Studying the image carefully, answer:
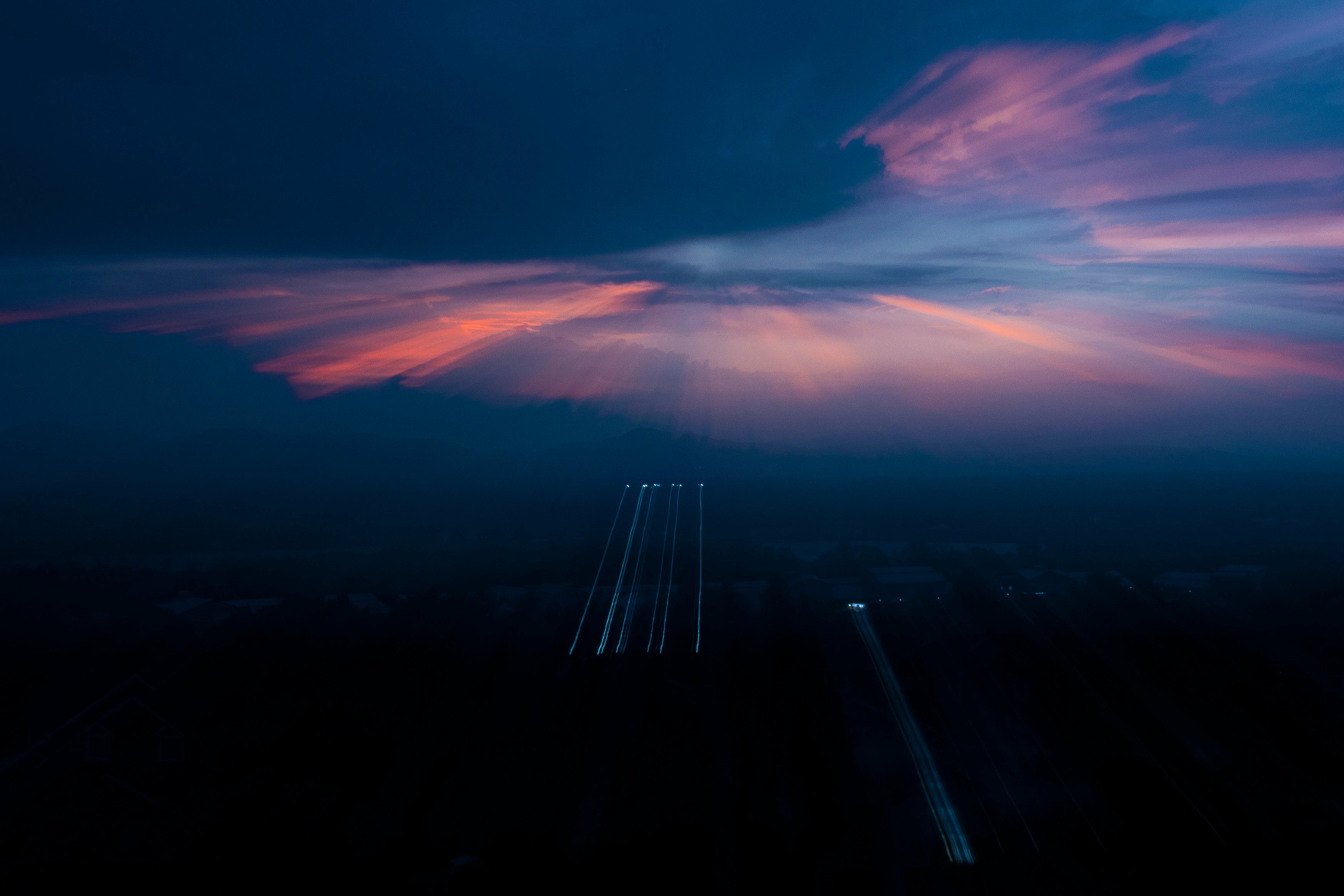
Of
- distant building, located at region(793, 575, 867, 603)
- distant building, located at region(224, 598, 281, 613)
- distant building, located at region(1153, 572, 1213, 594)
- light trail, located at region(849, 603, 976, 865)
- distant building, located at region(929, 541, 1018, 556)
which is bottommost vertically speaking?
distant building, located at region(929, 541, 1018, 556)

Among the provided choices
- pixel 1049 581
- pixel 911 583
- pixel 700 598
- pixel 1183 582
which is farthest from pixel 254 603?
pixel 1183 582

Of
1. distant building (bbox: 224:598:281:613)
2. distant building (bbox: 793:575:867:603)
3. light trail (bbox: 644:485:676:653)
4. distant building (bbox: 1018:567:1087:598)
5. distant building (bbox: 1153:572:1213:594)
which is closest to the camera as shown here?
light trail (bbox: 644:485:676:653)

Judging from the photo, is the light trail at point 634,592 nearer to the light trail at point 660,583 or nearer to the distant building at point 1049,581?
the light trail at point 660,583

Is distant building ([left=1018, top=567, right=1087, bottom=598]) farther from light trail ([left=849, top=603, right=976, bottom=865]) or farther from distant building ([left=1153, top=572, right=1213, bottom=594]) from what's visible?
light trail ([left=849, top=603, right=976, bottom=865])

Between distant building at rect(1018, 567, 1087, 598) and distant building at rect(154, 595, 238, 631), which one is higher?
distant building at rect(1018, 567, 1087, 598)

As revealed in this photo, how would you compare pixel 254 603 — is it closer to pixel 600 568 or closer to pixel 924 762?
pixel 600 568

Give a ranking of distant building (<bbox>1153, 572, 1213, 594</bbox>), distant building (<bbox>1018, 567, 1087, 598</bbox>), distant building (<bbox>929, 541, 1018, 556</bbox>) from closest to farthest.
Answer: distant building (<bbox>1018, 567, 1087, 598</bbox>)
distant building (<bbox>1153, 572, 1213, 594</bbox>)
distant building (<bbox>929, 541, 1018, 556</bbox>)

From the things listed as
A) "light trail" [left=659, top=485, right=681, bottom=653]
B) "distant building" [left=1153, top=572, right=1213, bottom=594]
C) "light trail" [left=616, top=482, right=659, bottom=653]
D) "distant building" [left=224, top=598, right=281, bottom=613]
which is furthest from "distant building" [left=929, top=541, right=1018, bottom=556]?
"distant building" [left=224, top=598, right=281, bottom=613]
